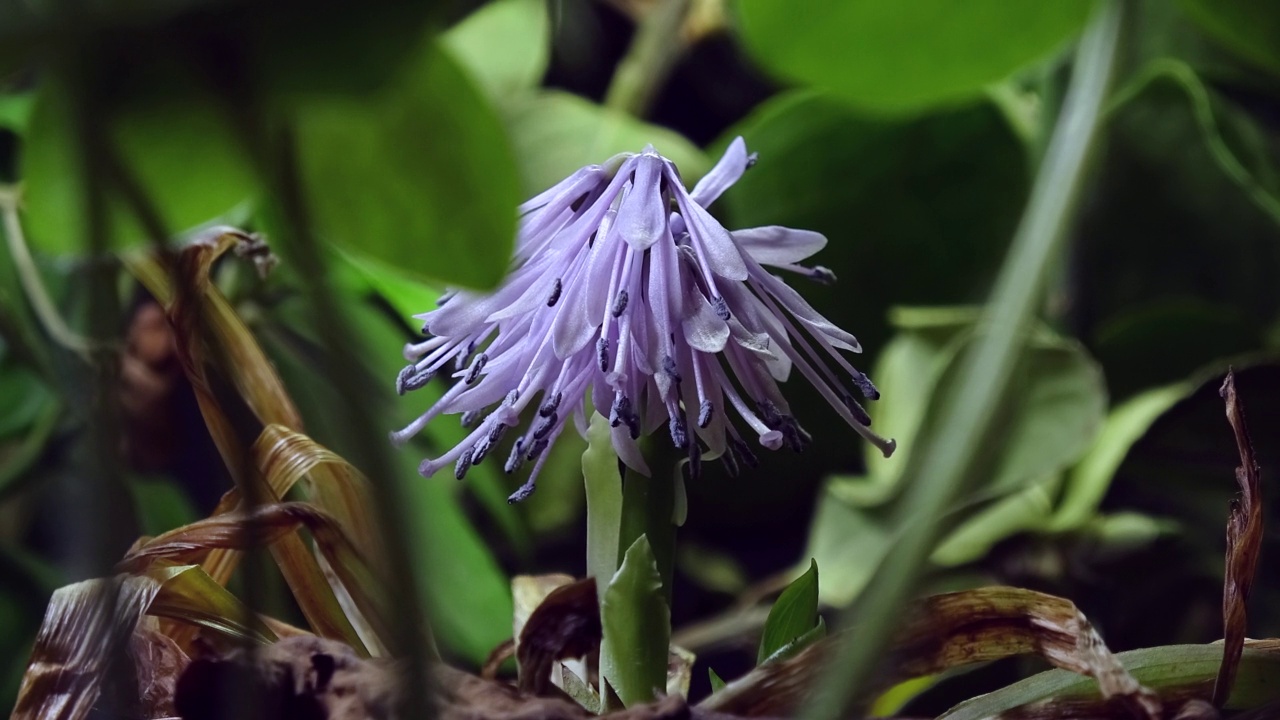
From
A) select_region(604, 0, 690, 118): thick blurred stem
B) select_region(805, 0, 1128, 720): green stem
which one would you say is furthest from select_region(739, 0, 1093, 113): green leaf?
select_region(604, 0, 690, 118): thick blurred stem

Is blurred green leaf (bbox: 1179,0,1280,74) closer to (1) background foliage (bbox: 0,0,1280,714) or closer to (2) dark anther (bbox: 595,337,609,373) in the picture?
(1) background foliage (bbox: 0,0,1280,714)

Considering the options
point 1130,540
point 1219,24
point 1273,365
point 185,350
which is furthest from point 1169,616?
point 185,350

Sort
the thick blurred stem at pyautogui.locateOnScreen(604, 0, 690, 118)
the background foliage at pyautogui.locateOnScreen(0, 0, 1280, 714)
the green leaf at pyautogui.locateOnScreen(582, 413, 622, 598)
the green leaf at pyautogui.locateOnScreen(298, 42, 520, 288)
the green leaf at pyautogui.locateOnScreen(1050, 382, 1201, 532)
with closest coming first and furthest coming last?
1. the green leaf at pyautogui.locateOnScreen(298, 42, 520, 288)
2. the green leaf at pyautogui.locateOnScreen(582, 413, 622, 598)
3. the background foliage at pyautogui.locateOnScreen(0, 0, 1280, 714)
4. the green leaf at pyautogui.locateOnScreen(1050, 382, 1201, 532)
5. the thick blurred stem at pyautogui.locateOnScreen(604, 0, 690, 118)

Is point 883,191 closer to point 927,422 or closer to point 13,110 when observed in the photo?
point 927,422

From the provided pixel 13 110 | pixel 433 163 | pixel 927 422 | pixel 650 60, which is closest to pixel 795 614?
pixel 433 163

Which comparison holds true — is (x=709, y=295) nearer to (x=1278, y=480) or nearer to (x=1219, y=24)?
(x=1219, y=24)

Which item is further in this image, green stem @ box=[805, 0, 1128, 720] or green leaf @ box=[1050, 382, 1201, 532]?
green leaf @ box=[1050, 382, 1201, 532]

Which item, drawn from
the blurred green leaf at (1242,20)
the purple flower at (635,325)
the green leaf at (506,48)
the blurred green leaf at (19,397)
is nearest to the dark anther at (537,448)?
the purple flower at (635,325)
